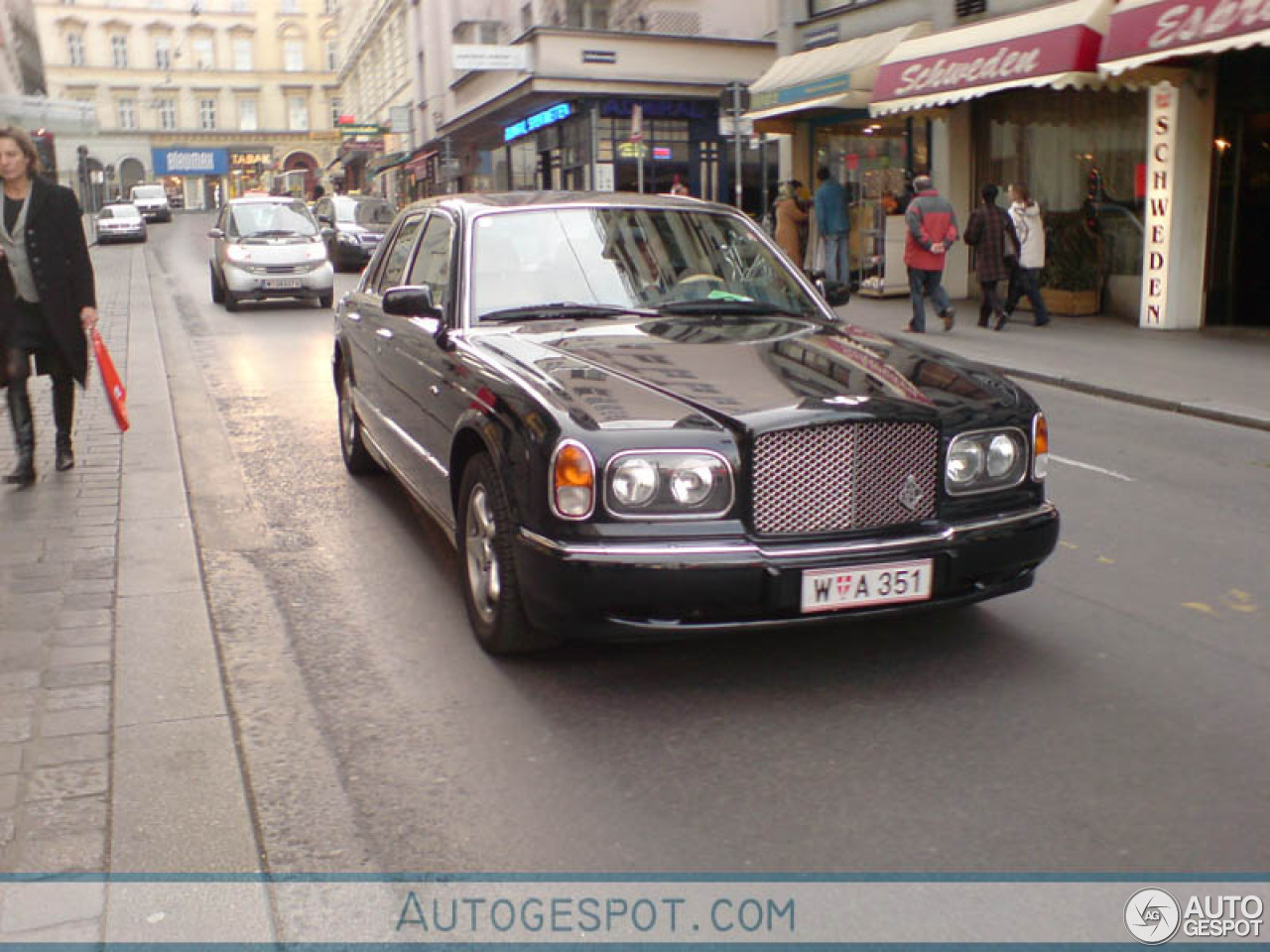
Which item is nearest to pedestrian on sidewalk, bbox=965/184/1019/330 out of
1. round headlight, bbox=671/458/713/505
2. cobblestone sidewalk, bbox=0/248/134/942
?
cobblestone sidewalk, bbox=0/248/134/942

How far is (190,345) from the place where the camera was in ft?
48.1

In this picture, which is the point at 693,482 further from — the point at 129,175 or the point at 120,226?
the point at 129,175

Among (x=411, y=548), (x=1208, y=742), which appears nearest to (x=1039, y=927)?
(x=1208, y=742)

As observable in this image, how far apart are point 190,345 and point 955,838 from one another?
13.1m

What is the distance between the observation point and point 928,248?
48.2ft

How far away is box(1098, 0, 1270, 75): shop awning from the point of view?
466 inches

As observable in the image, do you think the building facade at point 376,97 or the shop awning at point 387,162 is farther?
the building facade at point 376,97

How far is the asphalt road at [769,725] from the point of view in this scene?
3.16 m

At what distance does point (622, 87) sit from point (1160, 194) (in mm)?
19489

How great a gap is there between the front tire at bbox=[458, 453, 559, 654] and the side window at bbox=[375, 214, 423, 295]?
2.00 m

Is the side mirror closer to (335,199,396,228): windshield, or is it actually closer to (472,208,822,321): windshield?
(472,208,822,321): windshield

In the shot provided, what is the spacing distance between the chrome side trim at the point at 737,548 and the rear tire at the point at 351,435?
11.7 ft

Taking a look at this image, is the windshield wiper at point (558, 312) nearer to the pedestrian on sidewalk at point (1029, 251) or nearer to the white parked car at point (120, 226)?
the pedestrian on sidewalk at point (1029, 251)

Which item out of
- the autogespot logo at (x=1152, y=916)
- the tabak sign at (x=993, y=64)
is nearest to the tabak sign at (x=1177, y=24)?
the tabak sign at (x=993, y=64)
